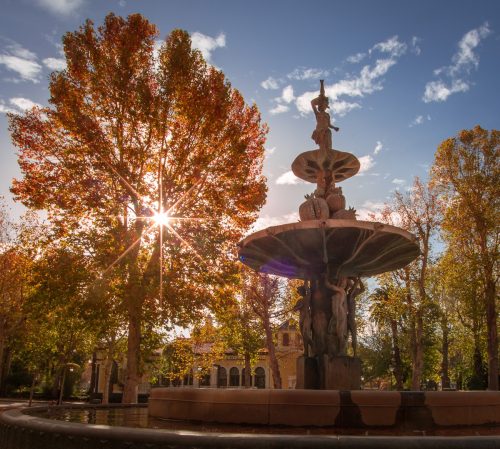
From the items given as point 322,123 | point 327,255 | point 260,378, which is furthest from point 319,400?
point 260,378

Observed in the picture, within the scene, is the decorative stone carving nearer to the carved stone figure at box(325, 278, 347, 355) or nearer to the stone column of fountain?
the stone column of fountain

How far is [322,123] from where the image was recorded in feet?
36.1

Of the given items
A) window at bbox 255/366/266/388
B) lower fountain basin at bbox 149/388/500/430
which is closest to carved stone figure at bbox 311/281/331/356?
lower fountain basin at bbox 149/388/500/430

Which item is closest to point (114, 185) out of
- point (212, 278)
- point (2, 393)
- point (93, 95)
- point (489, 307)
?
→ point (93, 95)

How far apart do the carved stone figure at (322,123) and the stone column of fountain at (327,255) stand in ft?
0.07

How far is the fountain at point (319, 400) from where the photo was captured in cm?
445

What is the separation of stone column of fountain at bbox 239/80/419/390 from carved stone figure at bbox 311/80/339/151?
0.02m

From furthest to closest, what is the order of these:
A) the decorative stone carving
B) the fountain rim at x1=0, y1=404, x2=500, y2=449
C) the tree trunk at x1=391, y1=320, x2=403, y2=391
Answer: the tree trunk at x1=391, y1=320, x2=403, y2=391, the decorative stone carving, the fountain rim at x1=0, y1=404, x2=500, y2=449

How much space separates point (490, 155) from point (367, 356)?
86.3 ft

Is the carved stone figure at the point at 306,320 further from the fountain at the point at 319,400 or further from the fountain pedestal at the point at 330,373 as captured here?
the fountain pedestal at the point at 330,373

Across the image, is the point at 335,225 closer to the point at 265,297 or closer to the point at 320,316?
the point at 320,316

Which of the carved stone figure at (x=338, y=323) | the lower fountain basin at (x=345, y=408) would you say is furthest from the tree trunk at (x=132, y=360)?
the lower fountain basin at (x=345, y=408)

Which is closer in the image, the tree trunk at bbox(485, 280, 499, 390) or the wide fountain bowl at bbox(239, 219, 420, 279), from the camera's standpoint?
the wide fountain bowl at bbox(239, 219, 420, 279)

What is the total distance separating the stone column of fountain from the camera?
8695 mm
